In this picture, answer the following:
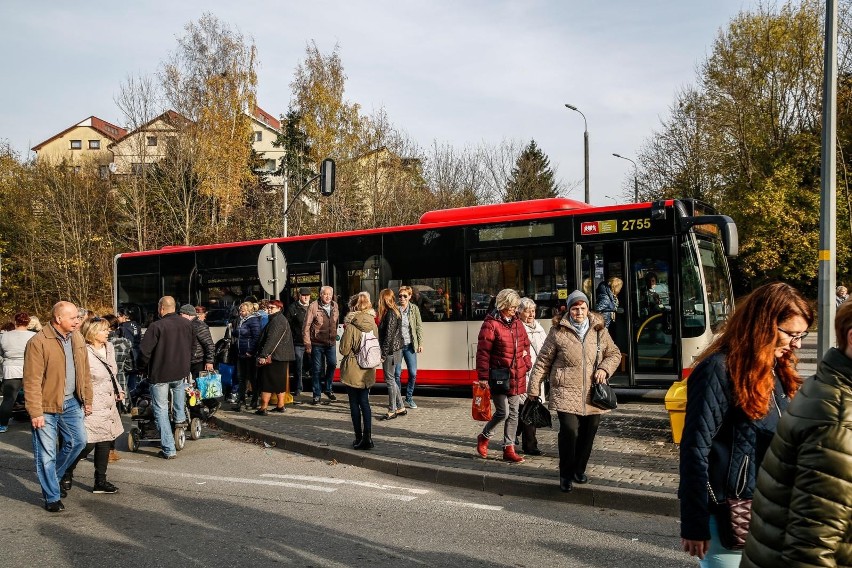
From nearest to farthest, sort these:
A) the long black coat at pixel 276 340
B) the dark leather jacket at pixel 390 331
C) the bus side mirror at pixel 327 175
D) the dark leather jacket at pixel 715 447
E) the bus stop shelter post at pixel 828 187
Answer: the dark leather jacket at pixel 715 447
the dark leather jacket at pixel 390 331
the bus stop shelter post at pixel 828 187
the long black coat at pixel 276 340
the bus side mirror at pixel 327 175

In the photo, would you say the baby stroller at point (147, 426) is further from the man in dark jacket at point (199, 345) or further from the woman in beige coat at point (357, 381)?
the woman in beige coat at point (357, 381)

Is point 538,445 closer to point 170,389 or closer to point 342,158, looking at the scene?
point 170,389

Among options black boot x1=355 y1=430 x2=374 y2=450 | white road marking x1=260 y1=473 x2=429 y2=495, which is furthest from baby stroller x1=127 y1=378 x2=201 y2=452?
black boot x1=355 y1=430 x2=374 y2=450

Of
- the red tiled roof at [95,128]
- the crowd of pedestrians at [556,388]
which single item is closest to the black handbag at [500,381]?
the crowd of pedestrians at [556,388]

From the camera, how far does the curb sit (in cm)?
660

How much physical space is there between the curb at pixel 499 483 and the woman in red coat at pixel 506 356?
722 millimetres

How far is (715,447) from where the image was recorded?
120 inches

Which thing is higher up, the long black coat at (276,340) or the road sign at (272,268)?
the road sign at (272,268)

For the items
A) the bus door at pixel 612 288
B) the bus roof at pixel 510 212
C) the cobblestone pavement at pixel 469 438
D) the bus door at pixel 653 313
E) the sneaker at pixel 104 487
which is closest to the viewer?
the sneaker at pixel 104 487

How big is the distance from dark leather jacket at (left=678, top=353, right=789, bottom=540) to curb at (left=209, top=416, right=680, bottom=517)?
11.9 ft

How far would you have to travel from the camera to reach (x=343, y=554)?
5.43 metres

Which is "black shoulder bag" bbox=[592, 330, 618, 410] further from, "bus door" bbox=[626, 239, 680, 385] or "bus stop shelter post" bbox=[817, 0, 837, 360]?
"bus stop shelter post" bbox=[817, 0, 837, 360]

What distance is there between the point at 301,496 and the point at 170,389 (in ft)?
10.7

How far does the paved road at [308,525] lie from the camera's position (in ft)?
17.6
